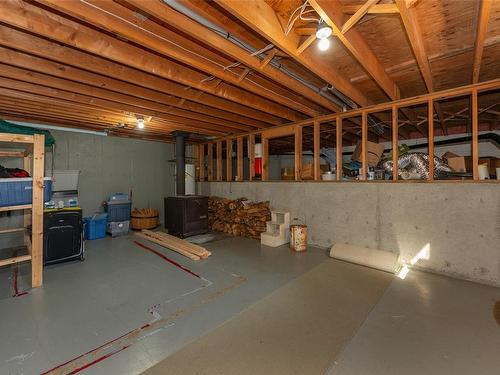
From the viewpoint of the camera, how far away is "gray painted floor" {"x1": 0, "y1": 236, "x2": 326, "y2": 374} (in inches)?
65.0

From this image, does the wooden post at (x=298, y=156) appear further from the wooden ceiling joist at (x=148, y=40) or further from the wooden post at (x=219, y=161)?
the wooden post at (x=219, y=161)

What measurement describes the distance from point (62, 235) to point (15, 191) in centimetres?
107

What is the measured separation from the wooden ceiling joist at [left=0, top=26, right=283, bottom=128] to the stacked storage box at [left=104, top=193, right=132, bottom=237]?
293 cm

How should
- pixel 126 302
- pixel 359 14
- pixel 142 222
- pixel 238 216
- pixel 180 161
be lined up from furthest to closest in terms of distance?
pixel 142 222
pixel 180 161
pixel 238 216
pixel 126 302
pixel 359 14

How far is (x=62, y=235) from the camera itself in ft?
11.1

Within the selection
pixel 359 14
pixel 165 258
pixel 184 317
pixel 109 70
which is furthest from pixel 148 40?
pixel 165 258

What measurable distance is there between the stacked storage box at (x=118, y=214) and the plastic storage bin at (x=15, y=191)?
253 cm

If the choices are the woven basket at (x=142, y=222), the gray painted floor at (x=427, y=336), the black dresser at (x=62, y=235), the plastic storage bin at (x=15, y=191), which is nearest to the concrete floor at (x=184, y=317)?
the gray painted floor at (x=427, y=336)

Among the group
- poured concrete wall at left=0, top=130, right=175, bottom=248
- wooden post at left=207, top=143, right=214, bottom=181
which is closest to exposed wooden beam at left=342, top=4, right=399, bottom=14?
wooden post at left=207, top=143, right=214, bottom=181

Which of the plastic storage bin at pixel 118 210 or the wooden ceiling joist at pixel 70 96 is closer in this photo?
the wooden ceiling joist at pixel 70 96

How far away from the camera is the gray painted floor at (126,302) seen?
5.41 feet

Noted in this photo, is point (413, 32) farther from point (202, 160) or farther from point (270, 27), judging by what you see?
point (202, 160)

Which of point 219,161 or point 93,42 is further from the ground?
point 93,42

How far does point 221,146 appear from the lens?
20.7ft
